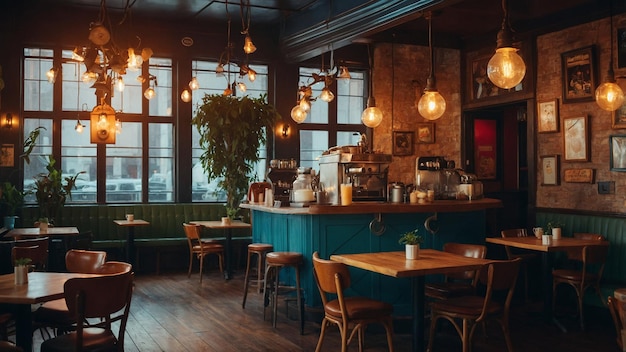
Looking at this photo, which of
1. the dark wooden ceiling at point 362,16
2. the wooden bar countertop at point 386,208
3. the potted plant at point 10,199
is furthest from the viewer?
the potted plant at point 10,199

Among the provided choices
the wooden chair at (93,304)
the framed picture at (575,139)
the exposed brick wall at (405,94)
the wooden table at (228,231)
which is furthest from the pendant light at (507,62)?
the exposed brick wall at (405,94)

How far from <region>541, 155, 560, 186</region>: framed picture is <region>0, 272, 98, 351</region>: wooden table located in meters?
6.32

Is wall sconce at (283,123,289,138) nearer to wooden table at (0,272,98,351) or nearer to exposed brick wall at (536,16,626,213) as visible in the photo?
exposed brick wall at (536,16,626,213)

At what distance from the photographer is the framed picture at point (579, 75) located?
7.68 meters

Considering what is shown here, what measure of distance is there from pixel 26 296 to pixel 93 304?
0.40m

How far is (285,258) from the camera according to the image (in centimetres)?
612

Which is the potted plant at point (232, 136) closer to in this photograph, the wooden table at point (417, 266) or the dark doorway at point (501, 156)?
the dark doorway at point (501, 156)

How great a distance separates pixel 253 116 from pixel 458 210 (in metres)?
4.20

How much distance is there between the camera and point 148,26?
10.4m

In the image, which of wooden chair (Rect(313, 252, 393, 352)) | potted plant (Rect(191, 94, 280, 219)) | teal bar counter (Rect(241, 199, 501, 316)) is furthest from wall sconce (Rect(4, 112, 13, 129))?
wooden chair (Rect(313, 252, 393, 352))

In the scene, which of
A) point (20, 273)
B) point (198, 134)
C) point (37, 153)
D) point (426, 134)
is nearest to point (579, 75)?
point (426, 134)

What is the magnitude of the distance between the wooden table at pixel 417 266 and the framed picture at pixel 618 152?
347cm

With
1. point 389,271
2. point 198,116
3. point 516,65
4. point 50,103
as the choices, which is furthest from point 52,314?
point 50,103

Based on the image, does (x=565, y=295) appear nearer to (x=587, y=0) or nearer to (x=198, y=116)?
(x=587, y=0)
